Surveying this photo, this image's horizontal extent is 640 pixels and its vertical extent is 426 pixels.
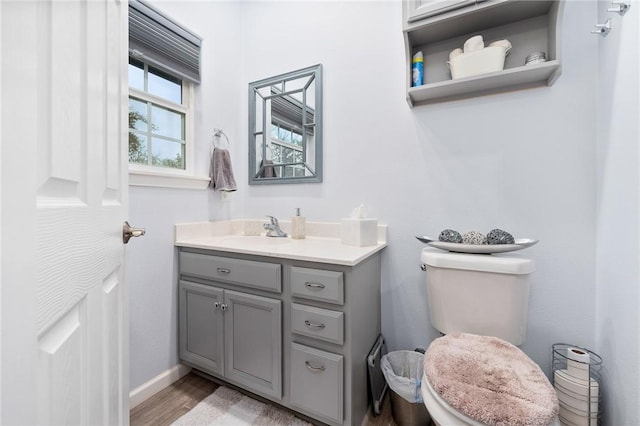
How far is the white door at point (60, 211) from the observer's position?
33 centimetres

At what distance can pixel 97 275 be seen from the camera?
1.95 feet

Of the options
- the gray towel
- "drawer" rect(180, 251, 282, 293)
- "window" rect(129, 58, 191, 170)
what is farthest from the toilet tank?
"window" rect(129, 58, 191, 170)

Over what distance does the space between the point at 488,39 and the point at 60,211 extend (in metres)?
1.79

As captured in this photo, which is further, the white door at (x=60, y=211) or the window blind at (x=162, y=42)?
the window blind at (x=162, y=42)

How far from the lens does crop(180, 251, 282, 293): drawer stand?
4.35 ft

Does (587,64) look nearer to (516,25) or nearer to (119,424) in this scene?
(516,25)

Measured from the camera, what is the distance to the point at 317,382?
4.01 feet

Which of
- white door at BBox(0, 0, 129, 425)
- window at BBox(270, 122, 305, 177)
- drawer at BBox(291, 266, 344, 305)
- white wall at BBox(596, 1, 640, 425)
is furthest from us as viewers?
window at BBox(270, 122, 305, 177)

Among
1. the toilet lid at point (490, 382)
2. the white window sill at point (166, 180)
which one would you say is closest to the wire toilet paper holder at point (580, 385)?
the toilet lid at point (490, 382)

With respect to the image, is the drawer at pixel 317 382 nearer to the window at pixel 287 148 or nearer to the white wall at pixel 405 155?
the white wall at pixel 405 155

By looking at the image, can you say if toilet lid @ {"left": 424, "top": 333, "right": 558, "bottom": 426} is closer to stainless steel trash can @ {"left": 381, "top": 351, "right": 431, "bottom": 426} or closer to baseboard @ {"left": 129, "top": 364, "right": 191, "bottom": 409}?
stainless steel trash can @ {"left": 381, "top": 351, "right": 431, "bottom": 426}

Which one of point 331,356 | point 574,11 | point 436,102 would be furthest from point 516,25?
point 331,356

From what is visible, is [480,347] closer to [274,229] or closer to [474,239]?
[474,239]

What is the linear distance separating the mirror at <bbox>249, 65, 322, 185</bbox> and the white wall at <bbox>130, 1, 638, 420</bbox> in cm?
7
